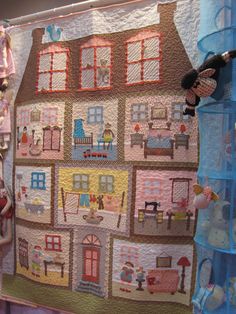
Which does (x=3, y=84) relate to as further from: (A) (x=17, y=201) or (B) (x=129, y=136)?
(B) (x=129, y=136)

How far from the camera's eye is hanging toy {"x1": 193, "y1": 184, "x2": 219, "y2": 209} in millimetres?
828

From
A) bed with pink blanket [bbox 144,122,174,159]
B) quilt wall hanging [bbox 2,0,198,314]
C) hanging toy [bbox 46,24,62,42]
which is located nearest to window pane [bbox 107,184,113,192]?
quilt wall hanging [bbox 2,0,198,314]

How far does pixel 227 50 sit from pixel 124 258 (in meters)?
0.76

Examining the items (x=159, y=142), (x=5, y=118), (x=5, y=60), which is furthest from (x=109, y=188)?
(x=5, y=60)

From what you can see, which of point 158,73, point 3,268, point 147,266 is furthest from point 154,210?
point 3,268

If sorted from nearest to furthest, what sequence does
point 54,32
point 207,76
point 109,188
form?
1. point 207,76
2. point 109,188
3. point 54,32

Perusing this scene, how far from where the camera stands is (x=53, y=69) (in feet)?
4.11

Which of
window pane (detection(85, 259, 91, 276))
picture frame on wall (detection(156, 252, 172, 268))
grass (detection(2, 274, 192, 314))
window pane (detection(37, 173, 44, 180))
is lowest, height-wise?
grass (detection(2, 274, 192, 314))

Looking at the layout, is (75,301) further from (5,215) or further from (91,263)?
(5,215)

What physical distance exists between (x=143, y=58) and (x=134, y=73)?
6cm

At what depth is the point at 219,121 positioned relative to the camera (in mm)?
843

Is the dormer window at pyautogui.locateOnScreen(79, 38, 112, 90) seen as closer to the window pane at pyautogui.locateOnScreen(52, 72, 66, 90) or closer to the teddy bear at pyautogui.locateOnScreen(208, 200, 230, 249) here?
the window pane at pyautogui.locateOnScreen(52, 72, 66, 90)

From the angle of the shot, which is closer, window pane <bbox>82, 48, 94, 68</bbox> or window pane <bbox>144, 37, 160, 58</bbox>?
window pane <bbox>144, 37, 160, 58</bbox>

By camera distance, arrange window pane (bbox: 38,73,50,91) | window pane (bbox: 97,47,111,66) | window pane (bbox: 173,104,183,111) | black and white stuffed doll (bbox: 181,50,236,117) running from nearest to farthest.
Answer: black and white stuffed doll (bbox: 181,50,236,117), window pane (bbox: 173,104,183,111), window pane (bbox: 97,47,111,66), window pane (bbox: 38,73,50,91)
